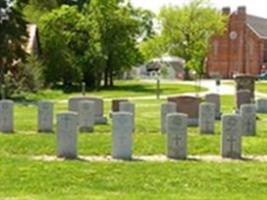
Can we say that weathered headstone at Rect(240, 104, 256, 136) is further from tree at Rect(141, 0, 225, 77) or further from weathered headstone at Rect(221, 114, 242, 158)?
tree at Rect(141, 0, 225, 77)

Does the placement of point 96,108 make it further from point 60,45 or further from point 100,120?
point 60,45

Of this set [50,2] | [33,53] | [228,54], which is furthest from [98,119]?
[228,54]

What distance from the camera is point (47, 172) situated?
1309 cm

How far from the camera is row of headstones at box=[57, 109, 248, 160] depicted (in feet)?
50.1

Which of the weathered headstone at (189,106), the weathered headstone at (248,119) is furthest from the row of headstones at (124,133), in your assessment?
the weathered headstone at (189,106)

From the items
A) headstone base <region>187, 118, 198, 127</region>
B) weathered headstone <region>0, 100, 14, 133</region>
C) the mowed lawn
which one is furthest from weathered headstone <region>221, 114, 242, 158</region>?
headstone base <region>187, 118, 198, 127</region>

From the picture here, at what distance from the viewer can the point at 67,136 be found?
15344 millimetres

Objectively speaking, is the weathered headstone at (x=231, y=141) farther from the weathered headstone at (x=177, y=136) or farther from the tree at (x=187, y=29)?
the tree at (x=187, y=29)

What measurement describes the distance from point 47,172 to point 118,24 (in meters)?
50.0

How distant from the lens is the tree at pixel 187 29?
83.9m

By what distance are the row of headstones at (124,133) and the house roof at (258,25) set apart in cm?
7925

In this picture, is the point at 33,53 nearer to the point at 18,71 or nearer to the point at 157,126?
the point at 18,71

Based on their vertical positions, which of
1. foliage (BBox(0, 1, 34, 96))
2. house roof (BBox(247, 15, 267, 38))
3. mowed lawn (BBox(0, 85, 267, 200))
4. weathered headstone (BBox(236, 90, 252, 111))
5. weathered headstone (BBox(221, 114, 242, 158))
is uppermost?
house roof (BBox(247, 15, 267, 38))

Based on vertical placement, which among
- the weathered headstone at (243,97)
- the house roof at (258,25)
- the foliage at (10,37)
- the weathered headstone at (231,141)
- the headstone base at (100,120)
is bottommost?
the headstone base at (100,120)
